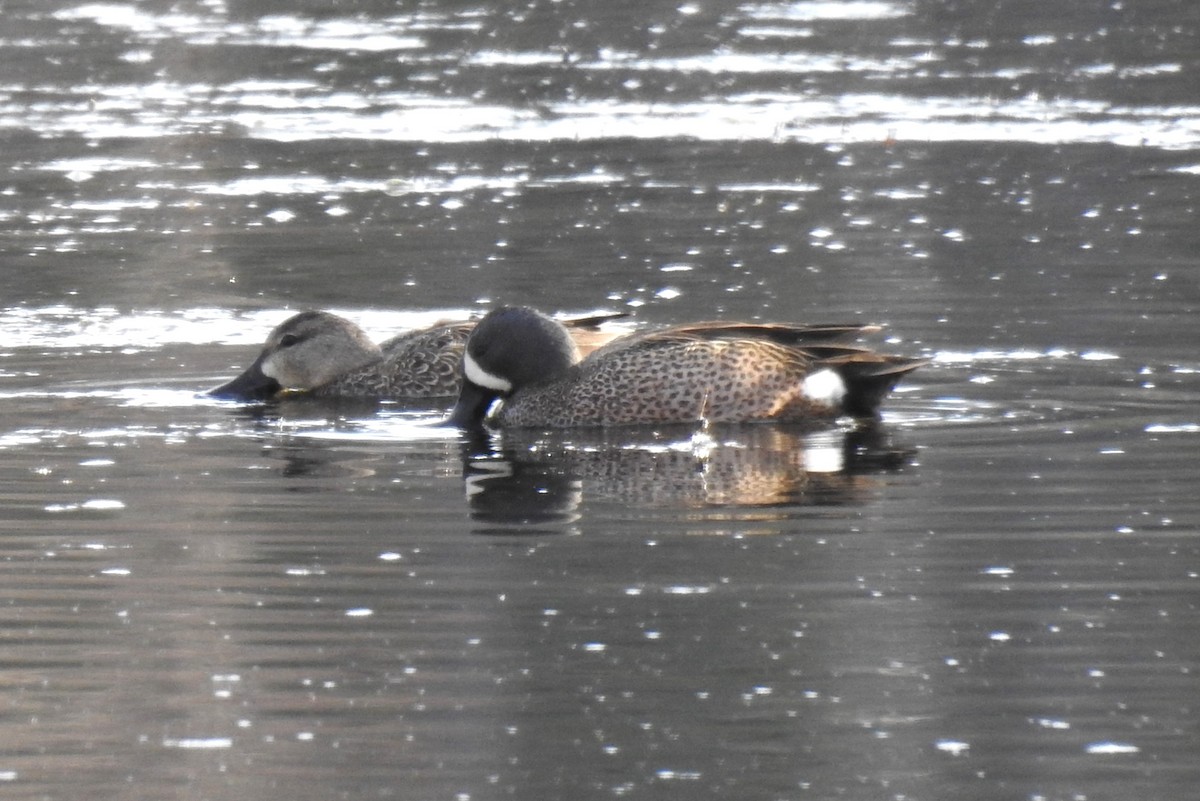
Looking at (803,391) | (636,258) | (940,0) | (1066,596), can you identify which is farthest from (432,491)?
(940,0)

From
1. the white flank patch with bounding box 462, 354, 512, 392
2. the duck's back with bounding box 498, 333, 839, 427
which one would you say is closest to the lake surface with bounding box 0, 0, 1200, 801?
the duck's back with bounding box 498, 333, 839, 427

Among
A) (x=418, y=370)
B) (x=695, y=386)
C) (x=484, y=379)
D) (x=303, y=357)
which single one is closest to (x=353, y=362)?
(x=303, y=357)

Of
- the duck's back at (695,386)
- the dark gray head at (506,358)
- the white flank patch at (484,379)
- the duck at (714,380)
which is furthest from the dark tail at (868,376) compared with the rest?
the white flank patch at (484,379)

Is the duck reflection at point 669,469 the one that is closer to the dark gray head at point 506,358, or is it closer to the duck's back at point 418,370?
the dark gray head at point 506,358

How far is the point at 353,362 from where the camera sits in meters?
12.5

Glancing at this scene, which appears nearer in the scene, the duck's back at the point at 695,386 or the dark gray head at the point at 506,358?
the duck's back at the point at 695,386

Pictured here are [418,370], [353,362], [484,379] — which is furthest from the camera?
[353,362]

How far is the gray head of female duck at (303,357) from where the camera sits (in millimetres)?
11844

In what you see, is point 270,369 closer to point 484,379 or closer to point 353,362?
point 353,362

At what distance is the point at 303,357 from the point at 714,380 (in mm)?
2438

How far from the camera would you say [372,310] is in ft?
46.2

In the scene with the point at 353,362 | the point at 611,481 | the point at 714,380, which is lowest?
the point at 353,362

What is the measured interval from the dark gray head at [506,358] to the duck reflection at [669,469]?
0.37 meters

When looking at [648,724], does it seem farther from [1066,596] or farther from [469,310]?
[469,310]
